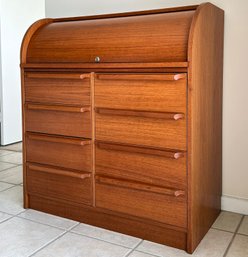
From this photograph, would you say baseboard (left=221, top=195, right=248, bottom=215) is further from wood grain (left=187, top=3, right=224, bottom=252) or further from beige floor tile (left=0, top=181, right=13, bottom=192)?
beige floor tile (left=0, top=181, right=13, bottom=192)

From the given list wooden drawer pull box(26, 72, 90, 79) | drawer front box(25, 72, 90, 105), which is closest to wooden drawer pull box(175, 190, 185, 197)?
drawer front box(25, 72, 90, 105)

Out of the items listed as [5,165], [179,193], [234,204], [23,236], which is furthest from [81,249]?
[5,165]

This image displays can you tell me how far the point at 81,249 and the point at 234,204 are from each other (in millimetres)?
1096

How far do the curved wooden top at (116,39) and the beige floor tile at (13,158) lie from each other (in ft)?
5.61

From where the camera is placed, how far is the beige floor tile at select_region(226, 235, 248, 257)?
201cm

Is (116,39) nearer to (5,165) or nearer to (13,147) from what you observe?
(5,165)

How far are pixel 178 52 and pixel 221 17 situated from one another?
601 mm

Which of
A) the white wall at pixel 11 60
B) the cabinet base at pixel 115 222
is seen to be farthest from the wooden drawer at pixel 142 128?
the white wall at pixel 11 60

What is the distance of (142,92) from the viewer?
6.70 feet

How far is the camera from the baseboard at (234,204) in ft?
8.25

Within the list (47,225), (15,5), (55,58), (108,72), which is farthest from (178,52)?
(15,5)

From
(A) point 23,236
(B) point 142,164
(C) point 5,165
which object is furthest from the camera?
(C) point 5,165

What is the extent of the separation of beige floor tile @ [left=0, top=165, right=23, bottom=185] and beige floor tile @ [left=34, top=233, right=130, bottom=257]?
1.23 meters

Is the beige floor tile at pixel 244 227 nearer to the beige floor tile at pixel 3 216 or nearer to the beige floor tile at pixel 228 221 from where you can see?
the beige floor tile at pixel 228 221
